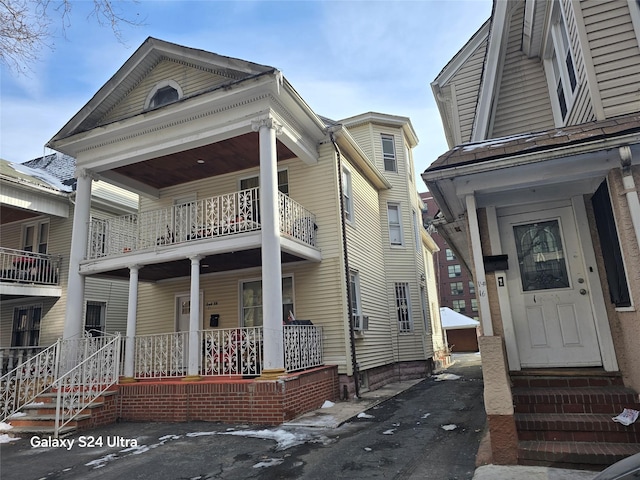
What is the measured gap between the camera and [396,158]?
1667 centimetres

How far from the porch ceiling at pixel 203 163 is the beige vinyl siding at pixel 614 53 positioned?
692 cm

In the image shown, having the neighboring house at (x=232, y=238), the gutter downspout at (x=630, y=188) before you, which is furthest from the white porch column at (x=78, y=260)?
the gutter downspout at (x=630, y=188)

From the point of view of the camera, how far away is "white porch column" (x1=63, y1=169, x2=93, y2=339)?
33.9ft

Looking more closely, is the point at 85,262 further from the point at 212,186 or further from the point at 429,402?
the point at 429,402

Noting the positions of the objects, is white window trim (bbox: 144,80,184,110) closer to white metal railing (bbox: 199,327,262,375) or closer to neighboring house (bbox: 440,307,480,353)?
white metal railing (bbox: 199,327,262,375)

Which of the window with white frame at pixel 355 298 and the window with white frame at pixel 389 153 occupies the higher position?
the window with white frame at pixel 389 153

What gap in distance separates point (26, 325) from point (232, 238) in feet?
38.2

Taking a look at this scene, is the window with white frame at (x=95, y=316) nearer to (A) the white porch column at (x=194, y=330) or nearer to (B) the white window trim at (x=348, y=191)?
(A) the white porch column at (x=194, y=330)

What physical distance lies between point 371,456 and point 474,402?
→ 4.20m

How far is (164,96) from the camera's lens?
11.2 metres

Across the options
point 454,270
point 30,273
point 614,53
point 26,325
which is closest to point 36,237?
point 30,273

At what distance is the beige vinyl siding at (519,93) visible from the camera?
819 centimetres

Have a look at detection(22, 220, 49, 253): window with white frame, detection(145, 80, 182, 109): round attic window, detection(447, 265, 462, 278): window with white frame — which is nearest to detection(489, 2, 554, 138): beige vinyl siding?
detection(145, 80, 182, 109): round attic window

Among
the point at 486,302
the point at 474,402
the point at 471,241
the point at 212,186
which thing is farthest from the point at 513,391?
the point at 212,186
